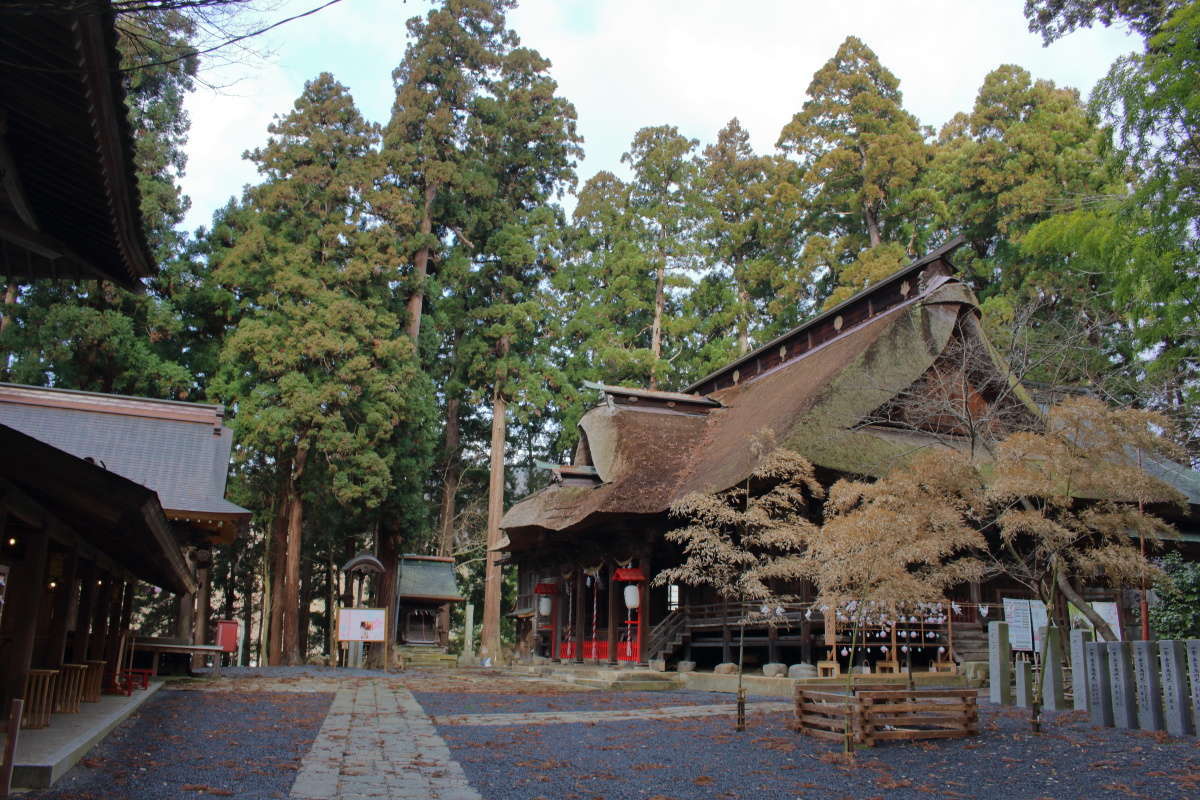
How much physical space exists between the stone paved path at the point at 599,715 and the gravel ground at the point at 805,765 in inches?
29.1

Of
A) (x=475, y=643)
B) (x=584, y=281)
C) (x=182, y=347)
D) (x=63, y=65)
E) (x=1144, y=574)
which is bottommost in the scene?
(x=475, y=643)

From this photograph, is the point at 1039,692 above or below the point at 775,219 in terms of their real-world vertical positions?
below

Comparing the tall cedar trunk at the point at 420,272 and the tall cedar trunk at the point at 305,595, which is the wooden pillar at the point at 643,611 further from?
the tall cedar trunk at the point at 305,595

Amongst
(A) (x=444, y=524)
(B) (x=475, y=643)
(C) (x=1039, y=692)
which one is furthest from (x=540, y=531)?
(B) (x=475, y=643)

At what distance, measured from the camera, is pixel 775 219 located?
3094 centimetres

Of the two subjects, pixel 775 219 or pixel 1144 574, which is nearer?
pixel 1144 574

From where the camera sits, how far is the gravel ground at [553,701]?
11.5m

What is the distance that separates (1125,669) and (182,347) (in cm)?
2618

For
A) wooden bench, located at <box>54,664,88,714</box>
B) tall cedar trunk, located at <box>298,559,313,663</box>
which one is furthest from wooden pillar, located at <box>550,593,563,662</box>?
wooden bench, located at <box>54,664,88,714</box>

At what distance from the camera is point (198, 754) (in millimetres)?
7125

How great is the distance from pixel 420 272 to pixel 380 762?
22.9 meters

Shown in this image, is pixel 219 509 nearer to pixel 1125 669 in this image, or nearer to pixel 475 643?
pixel 1125 669

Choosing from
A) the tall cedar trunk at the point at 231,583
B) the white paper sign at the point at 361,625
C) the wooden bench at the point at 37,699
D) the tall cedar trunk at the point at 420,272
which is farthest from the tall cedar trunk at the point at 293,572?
the wooden bench at the point at 37,699

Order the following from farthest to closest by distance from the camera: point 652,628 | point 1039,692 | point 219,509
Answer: point 652,628 < point 219,509 < point 1039,692
